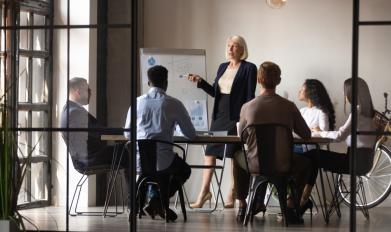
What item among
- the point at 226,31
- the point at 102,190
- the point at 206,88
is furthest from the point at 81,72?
the point at 226,31

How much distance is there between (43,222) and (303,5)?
4.42 m

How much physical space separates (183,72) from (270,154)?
2.56 metres

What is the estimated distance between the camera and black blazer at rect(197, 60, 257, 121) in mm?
7816

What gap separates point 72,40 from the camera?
5.57 metres

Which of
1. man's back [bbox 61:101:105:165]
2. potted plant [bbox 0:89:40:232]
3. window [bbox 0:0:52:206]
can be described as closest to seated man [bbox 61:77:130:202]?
man's back [bbox 61:101:105:165]

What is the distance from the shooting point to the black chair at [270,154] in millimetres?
6098

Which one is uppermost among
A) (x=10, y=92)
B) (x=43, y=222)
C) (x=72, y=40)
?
(x=72, y=40)

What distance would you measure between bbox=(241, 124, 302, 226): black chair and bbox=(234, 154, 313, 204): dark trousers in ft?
0.56

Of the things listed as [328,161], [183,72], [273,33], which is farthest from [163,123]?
[273,33]

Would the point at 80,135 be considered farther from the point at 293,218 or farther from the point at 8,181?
the point at 293,218

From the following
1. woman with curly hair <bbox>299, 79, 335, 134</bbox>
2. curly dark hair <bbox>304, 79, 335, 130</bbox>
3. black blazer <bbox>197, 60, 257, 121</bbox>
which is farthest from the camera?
curly dark hair <bbox>304, 79, 335, 130</bbox>

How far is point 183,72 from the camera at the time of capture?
8.47 m

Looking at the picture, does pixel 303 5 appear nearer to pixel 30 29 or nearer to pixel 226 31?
pixel 226 31

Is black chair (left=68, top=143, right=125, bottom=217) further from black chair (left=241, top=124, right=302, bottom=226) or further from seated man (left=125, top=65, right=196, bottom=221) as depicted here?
black chair (left=241, top=124, right=302, bottom=226)
